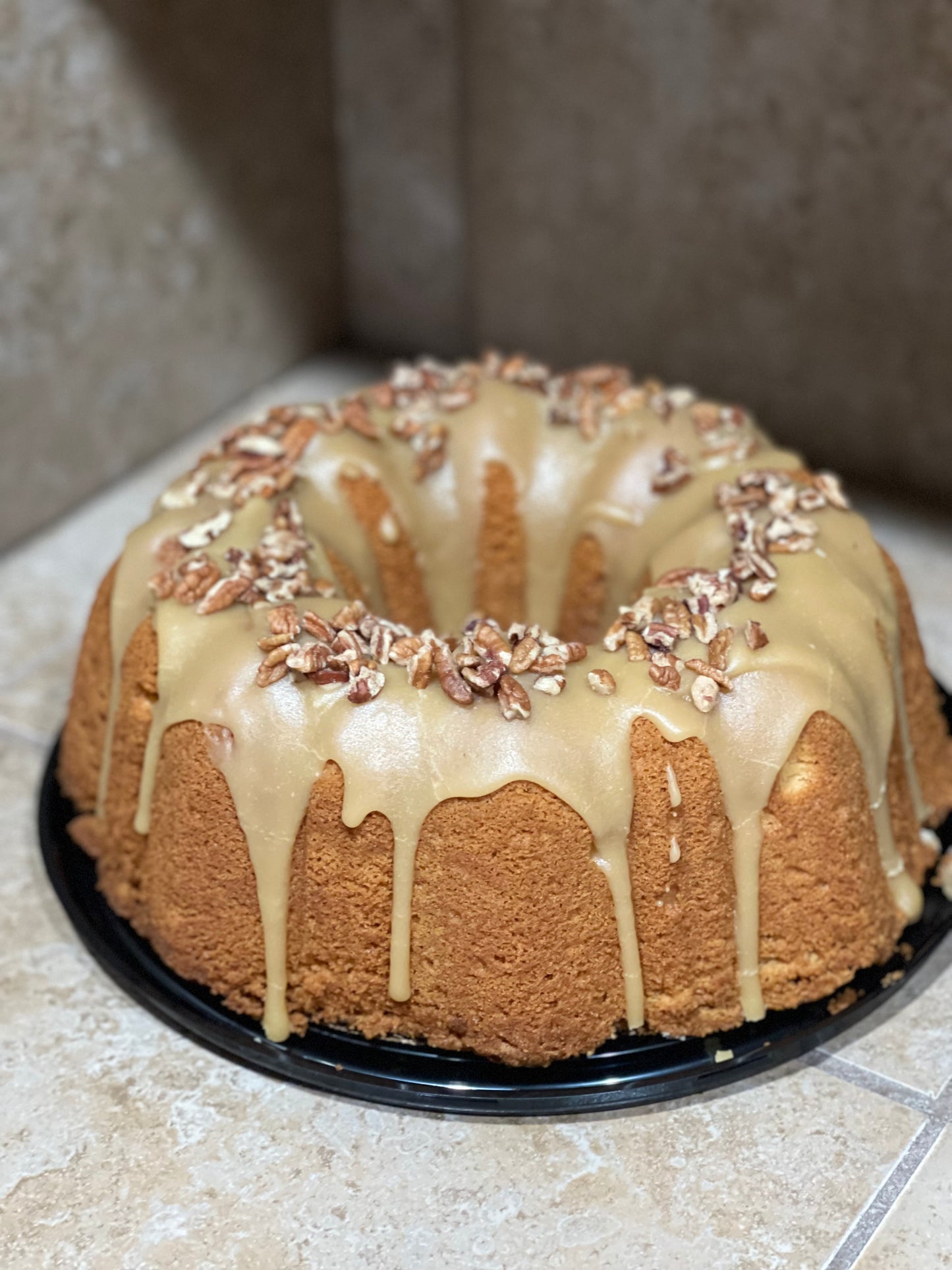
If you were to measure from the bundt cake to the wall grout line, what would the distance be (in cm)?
6

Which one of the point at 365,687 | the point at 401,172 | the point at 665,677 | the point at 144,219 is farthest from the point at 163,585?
the point at 401,172

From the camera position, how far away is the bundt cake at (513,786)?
1359mm

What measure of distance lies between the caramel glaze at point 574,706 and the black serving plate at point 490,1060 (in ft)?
0.10

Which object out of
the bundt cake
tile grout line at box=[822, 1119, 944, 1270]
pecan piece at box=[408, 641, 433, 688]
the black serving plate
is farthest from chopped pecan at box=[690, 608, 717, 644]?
tile grout line at box=[822, 1119, 944, 1270]

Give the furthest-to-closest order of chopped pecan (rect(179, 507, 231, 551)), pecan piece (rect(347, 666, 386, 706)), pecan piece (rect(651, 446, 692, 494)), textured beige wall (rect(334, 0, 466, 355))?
1. textured beige wall (rect(334, 0, 466, 355))
2. pecan piece (rect(651, 446, 692, 494))
3. chopped pecan (rect(179, 507, 231, 551))
4. pecan piece (rect(347, 666, 386, 706))

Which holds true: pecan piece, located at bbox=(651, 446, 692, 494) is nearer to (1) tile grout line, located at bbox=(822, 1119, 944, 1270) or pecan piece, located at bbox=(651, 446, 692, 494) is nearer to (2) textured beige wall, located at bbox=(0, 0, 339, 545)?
(1) tile grout line, located at bbox=(822, 1119, 944, 1270)

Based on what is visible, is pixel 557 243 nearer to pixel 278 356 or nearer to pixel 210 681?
pixel 278 356

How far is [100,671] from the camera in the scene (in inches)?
63.6

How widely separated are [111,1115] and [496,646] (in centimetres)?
53

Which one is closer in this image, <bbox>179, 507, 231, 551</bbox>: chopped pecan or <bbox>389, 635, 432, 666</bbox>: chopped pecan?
<bbox>389, 635, 432, 666</bbox>: chopped pecan

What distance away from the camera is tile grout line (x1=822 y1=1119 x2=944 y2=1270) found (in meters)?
1.26

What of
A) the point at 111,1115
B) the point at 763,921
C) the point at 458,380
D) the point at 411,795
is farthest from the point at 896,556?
the point at 111,1115

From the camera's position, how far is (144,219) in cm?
237

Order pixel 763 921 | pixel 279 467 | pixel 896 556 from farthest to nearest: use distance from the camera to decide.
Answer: pixel 896 556
pixel 279 467
pixel 763 921
